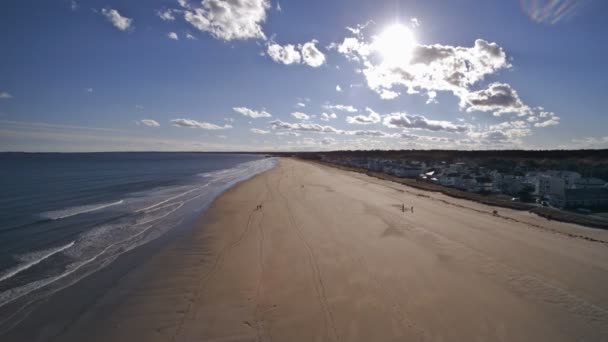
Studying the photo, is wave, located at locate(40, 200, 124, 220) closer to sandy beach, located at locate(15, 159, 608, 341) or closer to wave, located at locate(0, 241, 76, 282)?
wave, located at locate(0, 241, 76, 282)

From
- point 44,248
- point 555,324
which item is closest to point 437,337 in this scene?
point 555,324

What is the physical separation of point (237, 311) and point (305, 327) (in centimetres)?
179

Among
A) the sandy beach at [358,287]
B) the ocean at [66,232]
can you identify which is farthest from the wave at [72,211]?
the sandy beach at [358,287]

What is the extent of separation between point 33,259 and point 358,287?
467 inches

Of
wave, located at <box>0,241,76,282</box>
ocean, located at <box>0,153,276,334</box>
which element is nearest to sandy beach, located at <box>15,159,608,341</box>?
ocean, located at <box>0,153,276,334</box>

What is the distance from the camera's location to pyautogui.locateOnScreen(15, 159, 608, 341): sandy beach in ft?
20.1

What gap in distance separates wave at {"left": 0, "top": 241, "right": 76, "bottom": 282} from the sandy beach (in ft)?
12.5

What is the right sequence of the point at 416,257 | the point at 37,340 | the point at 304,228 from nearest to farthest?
the point at 37,340 → the point at 416,257 → the point at 304,228

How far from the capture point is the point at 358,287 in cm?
793

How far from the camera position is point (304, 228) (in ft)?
45.8

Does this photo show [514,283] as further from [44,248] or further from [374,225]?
[44,248]

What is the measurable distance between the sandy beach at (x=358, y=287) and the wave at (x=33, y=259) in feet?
12.5

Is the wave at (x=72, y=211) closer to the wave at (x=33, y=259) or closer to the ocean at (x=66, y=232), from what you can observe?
the ocean at (x=66, y=232)

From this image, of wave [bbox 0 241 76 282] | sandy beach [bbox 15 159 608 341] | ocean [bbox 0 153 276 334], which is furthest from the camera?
wave [bbox 0 241 76 282]
